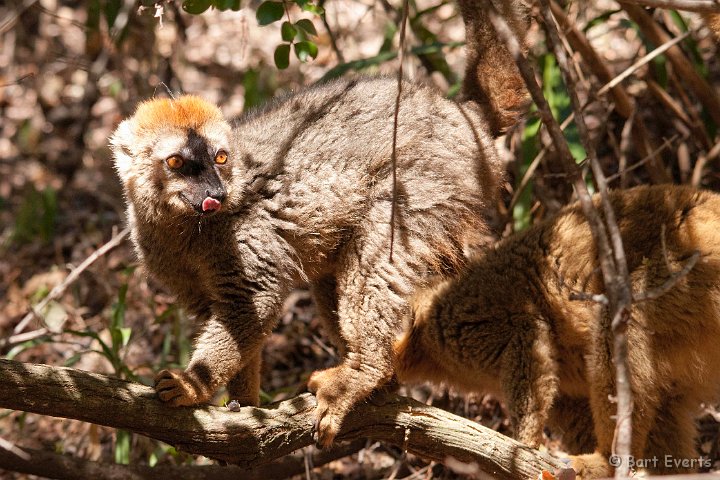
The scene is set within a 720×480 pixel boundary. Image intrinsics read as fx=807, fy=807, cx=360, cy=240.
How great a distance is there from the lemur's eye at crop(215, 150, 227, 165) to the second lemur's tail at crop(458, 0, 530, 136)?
56.8 inches

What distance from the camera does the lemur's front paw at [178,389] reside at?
362 centimetres

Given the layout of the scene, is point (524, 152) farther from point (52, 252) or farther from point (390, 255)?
point (52, 252)

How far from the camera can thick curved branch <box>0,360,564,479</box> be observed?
3.29 m

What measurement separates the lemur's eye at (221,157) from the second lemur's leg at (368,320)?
808 millimetres

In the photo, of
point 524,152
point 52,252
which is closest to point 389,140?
point 524,152

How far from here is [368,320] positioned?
164 inches

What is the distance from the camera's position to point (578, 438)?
4.91 m

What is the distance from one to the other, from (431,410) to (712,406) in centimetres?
204

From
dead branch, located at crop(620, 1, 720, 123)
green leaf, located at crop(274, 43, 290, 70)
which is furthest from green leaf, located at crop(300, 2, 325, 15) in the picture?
dead branch, located at crop(620, 1, 720, 123)

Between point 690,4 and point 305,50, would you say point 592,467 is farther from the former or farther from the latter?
point 305,50

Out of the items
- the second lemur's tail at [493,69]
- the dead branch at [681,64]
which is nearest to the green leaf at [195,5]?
the second lemur's tail at [493,69]

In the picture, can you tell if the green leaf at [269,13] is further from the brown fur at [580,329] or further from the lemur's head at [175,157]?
the brown fur at [580,329]

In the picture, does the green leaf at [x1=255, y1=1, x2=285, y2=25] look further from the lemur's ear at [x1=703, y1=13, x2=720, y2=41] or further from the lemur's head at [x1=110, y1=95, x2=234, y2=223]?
the lemur's ear at [x1=703, y1=13, x2=720, y2=41]

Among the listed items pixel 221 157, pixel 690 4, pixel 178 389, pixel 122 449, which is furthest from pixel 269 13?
pixel 122 449
